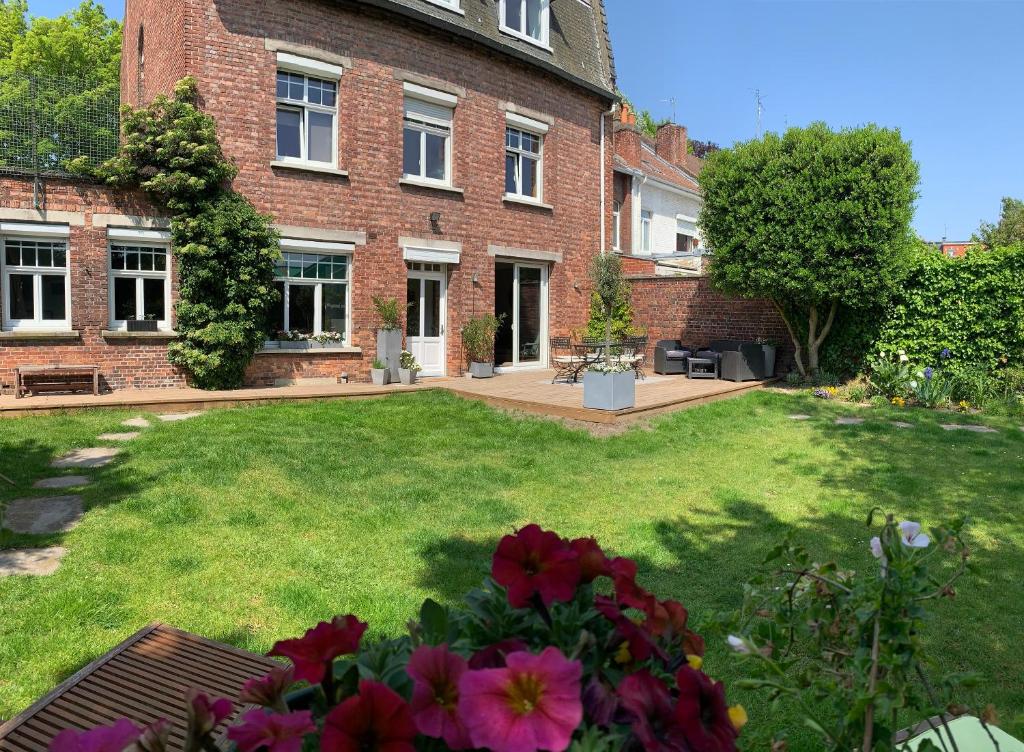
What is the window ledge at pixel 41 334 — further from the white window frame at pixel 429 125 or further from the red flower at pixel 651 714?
the red flower at pixel 651 714

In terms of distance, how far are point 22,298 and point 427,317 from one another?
6736mm

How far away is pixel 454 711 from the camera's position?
0.82m

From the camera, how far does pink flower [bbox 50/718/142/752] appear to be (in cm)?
75

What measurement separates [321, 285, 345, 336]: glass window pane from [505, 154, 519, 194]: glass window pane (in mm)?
4654

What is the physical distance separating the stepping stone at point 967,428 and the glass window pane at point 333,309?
9898mm

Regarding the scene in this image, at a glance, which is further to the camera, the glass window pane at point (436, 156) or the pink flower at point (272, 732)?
the glass window pane at point (436, 156)

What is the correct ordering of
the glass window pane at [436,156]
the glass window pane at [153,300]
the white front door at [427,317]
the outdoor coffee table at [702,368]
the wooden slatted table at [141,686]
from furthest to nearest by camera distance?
1. the outdoor coffee table at [702,368]
2. the glass window pane at [436,156]
3. the white front door at [427,317]
4. the glass window pane at [153,300]
5. the wooden slatted table at [141,686]

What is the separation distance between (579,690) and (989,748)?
1.51 m

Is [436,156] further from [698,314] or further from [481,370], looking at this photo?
[698,314]

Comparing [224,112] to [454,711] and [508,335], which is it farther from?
[454,711]

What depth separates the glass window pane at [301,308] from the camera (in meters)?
12.4

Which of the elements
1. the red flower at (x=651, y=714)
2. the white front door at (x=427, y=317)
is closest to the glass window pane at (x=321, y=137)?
the white front door at (x=427, y=317)

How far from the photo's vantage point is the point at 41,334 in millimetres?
10375

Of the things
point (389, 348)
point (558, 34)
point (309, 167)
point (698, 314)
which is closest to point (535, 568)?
point (389, 348)
